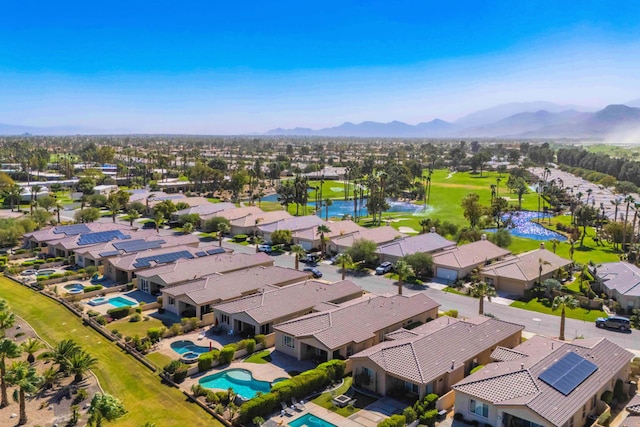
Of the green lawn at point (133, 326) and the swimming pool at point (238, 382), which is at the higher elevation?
the green lawn at point (133, 326)

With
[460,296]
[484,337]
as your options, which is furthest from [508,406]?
[460,296]

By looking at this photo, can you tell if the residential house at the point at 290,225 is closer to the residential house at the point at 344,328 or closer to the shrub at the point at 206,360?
the residential house at the point at 344,328

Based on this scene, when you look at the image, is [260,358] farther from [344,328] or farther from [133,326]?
[133,326]

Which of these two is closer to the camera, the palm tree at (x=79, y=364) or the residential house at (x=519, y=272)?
the palm tree at (x=79, y=364)

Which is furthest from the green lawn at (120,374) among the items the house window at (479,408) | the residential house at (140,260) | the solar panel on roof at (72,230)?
the solar panel on roof at (72,230)

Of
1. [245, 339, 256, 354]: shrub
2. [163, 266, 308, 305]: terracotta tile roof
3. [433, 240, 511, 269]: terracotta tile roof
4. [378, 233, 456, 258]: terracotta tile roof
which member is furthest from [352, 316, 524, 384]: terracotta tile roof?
[378, 233, 456, 258]: terracotta tile roof

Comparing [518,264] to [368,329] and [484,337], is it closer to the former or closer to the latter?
[484,337]

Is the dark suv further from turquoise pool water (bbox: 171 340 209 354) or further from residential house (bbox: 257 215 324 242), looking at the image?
residential house (bbox: 257 215 324 242)
